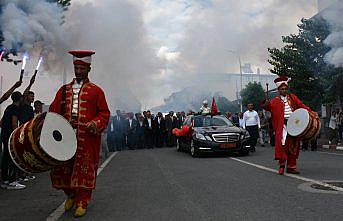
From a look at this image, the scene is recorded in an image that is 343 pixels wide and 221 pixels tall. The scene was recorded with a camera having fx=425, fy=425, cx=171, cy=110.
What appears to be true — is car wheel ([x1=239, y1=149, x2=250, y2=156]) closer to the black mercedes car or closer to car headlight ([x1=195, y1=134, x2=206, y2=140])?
the black mercedes car

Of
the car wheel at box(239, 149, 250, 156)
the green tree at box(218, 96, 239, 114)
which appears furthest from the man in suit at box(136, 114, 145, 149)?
the green tree at box(218, 96, 239, 114)

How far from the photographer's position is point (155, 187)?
699cm

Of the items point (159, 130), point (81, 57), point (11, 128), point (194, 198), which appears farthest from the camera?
point (159, 130)

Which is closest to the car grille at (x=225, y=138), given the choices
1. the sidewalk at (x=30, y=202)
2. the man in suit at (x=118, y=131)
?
the sidewalk at (x=30, y=202)

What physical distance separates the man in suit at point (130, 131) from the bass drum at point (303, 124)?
1095 centimetres

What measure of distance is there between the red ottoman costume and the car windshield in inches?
196

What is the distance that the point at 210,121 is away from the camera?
13.6 metres

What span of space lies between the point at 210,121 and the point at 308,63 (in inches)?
340

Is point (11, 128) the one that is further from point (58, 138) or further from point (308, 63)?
point (308, 63)

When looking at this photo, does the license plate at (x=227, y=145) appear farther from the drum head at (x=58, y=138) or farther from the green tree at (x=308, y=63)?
the drum head at (x=58, y=138)

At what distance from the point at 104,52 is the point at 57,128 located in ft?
48.1

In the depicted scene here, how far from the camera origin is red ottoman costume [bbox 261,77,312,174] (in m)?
8.10

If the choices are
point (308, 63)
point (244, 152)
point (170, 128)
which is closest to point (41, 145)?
point (244, 152)

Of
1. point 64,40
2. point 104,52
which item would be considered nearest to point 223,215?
point 64,40
